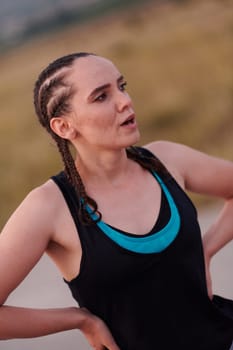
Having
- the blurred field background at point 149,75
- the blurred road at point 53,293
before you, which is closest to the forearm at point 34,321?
the blurred road at point 53,293

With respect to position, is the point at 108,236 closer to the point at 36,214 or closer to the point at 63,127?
the point at 36,214

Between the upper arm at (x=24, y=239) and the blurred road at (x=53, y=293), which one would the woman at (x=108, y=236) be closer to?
the upper arm at (x=24, y=239)

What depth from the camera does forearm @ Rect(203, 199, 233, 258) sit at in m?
2.09

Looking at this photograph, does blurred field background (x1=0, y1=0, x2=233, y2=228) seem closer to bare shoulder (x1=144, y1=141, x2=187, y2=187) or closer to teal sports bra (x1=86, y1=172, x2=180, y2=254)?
bare shoulder (x1=144, y1=141, x2=187, y2=187)

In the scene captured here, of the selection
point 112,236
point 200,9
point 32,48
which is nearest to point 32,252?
point 112,236

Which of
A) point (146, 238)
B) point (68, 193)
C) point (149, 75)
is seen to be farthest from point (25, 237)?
point (149, 75)

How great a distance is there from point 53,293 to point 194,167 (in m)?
2.10

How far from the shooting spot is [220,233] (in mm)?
2117

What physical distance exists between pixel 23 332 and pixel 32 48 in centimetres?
770

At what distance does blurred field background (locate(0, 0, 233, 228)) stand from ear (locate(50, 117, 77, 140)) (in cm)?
457

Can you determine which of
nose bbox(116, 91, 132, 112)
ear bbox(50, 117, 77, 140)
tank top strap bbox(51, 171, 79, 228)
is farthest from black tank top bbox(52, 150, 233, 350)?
nose bbox(116, 91, 132, 112)

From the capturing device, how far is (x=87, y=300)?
172 centimetres

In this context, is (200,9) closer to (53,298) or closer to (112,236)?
(53,298)

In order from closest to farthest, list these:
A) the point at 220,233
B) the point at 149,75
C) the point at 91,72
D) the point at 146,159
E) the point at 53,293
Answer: the point at 91,72
the point at 146,159
the point at 220,233
the point at 53,293
the point at 149,75
